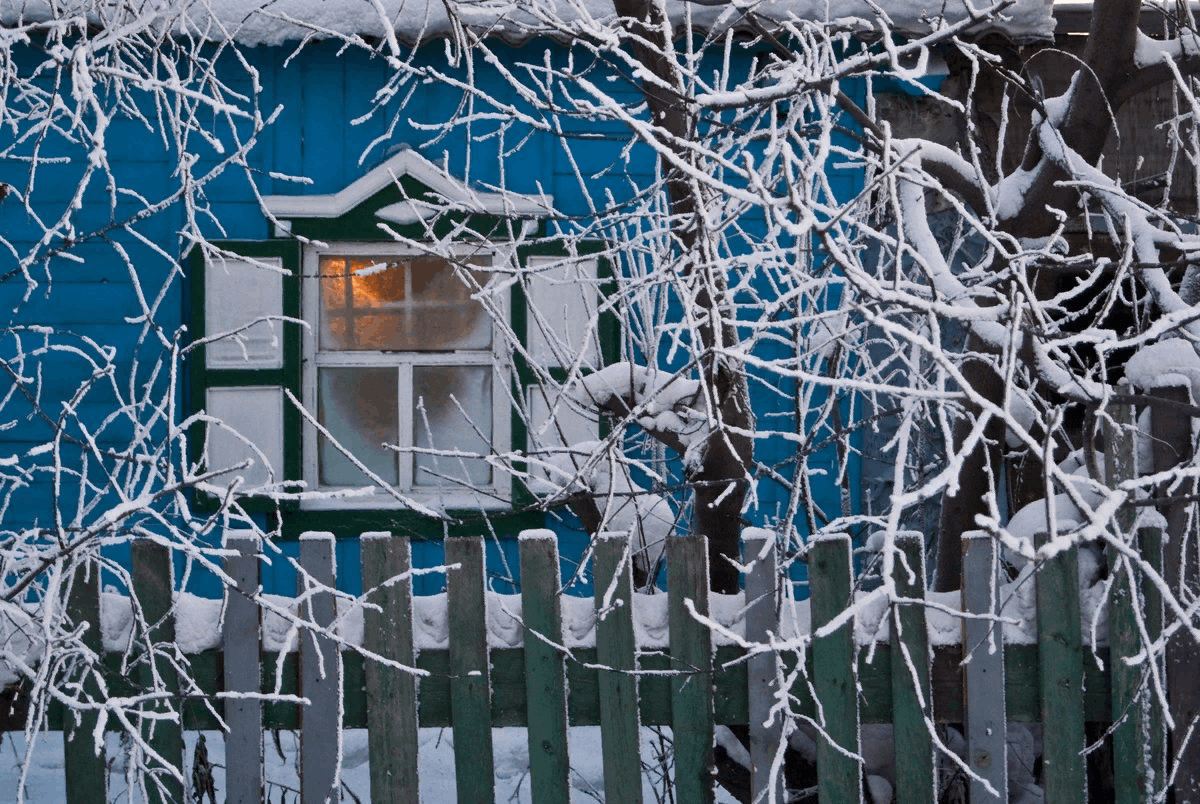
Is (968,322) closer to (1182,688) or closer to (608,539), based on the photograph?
(608,539)

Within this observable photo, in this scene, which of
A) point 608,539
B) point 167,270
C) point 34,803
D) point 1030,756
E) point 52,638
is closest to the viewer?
point 52,638

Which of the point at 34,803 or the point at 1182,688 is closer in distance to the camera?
the point at 1182,688

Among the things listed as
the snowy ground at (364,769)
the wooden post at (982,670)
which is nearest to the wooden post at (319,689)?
the snowy ground at (364,769)

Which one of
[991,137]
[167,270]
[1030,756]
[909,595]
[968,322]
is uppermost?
[991,137]

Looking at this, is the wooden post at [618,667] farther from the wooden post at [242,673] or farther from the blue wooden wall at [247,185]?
the blue wooden wall at [247,185]

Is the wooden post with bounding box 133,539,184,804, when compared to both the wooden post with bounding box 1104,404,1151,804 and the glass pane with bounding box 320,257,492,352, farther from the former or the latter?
the glass pane with bounding box 320,257,492,352

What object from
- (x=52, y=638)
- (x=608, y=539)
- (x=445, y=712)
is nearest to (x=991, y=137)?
(x=608, y=539)

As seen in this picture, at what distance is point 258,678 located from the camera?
2.71 metres

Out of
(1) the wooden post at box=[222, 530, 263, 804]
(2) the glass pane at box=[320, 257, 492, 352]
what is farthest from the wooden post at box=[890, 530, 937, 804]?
(2) the glass pane at box=[320, 257, 492, 352]

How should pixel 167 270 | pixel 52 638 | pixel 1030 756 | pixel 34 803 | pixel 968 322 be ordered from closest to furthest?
pixel 52 638
pixel 968 322
pixel 1030 756
pixel 34 803
pixel 167 270

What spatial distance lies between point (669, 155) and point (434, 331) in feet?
11.9

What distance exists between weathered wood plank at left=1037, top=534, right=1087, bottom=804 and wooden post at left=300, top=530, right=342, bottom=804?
1595 mm

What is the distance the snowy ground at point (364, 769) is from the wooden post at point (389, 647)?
1.23 metres

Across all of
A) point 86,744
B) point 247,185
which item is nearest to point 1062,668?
point 86,744
